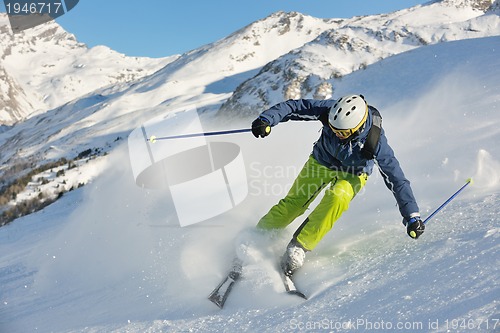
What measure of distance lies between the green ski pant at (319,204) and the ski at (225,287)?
67 cm

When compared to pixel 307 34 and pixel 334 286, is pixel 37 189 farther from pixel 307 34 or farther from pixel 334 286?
pixel 307 34

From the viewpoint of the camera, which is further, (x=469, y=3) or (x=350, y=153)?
(x=469, y=3)

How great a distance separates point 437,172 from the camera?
19.4ft

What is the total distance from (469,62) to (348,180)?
27.9 ft

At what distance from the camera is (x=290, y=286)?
390cm

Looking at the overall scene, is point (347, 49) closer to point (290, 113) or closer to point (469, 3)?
point (469, 3)

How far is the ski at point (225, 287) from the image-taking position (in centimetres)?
399

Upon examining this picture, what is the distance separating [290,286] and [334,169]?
153 centimetres

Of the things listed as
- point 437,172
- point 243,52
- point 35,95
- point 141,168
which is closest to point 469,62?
point 437,172

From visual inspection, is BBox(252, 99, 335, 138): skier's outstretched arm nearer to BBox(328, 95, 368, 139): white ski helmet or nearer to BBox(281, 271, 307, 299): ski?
BBox(328, 95, 368, 139): white ski helmet

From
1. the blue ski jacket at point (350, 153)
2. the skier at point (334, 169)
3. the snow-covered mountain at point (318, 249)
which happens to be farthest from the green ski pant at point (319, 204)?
the snow-covered mountain at point (318, 249)

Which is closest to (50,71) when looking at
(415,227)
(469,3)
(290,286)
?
(469,3)

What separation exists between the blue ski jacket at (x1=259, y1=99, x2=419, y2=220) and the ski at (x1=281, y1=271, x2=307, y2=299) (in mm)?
1273

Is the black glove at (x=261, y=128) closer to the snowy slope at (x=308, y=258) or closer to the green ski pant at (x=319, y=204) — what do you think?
the green ski pant at (x=319, y=204)
